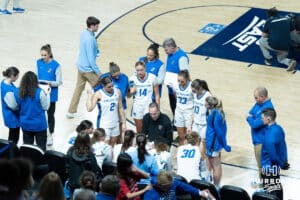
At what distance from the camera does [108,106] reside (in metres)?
10.8

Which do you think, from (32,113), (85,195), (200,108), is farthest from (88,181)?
(200,108)

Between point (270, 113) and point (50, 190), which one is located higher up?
point (270, 113)

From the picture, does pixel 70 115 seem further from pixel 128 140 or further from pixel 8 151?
pixel 128 140

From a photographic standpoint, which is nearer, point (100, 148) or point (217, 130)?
point (100, 148)

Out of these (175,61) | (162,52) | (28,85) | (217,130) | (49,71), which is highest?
(162,52)

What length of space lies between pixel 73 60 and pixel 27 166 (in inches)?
427

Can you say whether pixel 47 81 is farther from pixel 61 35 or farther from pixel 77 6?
pixel 77 6

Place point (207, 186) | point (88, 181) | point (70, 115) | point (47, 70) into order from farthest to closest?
point (70, 115) < point (47, 70) < point (207, 186) < point (88, 181)

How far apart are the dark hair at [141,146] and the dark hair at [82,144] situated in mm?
621

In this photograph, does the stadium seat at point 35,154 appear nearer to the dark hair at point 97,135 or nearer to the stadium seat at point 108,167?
the dark hair at point 97,135

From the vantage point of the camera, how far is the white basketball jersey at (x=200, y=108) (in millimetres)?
10820

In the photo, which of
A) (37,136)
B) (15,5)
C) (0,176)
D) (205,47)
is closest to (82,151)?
(37,136)

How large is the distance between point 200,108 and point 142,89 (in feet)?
3.78

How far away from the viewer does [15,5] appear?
1902 cm
